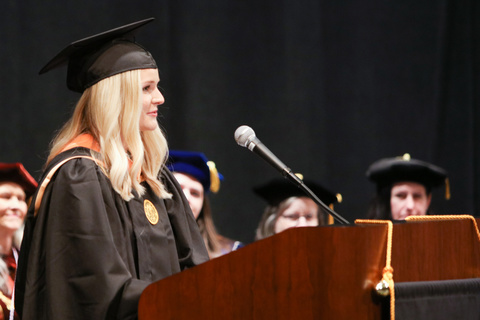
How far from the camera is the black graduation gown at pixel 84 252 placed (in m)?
1.85

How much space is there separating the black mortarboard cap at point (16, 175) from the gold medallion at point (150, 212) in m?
1.67

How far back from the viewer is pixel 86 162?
204 cm

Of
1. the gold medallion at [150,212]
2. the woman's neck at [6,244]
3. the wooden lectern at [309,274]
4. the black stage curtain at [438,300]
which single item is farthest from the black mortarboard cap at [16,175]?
the black stage curtain at [438,300]

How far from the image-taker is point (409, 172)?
15.8 ft

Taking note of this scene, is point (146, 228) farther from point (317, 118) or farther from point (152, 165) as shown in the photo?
point (317, 118)

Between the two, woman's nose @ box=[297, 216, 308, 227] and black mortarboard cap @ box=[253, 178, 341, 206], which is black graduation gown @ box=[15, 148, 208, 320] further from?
black mortarboard cap @ box=[253, 178, 341, 206]

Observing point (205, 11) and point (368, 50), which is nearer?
point (205, 11)

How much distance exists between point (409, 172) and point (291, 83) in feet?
3.47

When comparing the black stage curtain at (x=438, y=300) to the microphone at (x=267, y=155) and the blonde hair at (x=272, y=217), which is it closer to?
the microphone at (x=267, y=155)

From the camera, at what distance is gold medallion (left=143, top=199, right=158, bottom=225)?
2197mm

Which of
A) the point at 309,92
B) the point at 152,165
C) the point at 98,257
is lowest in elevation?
the point at 98,257

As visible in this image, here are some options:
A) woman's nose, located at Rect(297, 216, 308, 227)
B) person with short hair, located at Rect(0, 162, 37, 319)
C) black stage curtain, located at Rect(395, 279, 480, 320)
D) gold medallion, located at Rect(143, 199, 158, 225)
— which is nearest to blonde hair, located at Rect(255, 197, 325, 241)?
woman's nose, located at Rect(297, 216, 308, 227)

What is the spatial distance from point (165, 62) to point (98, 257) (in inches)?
116

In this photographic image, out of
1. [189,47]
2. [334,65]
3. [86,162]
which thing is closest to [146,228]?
[86,162]
